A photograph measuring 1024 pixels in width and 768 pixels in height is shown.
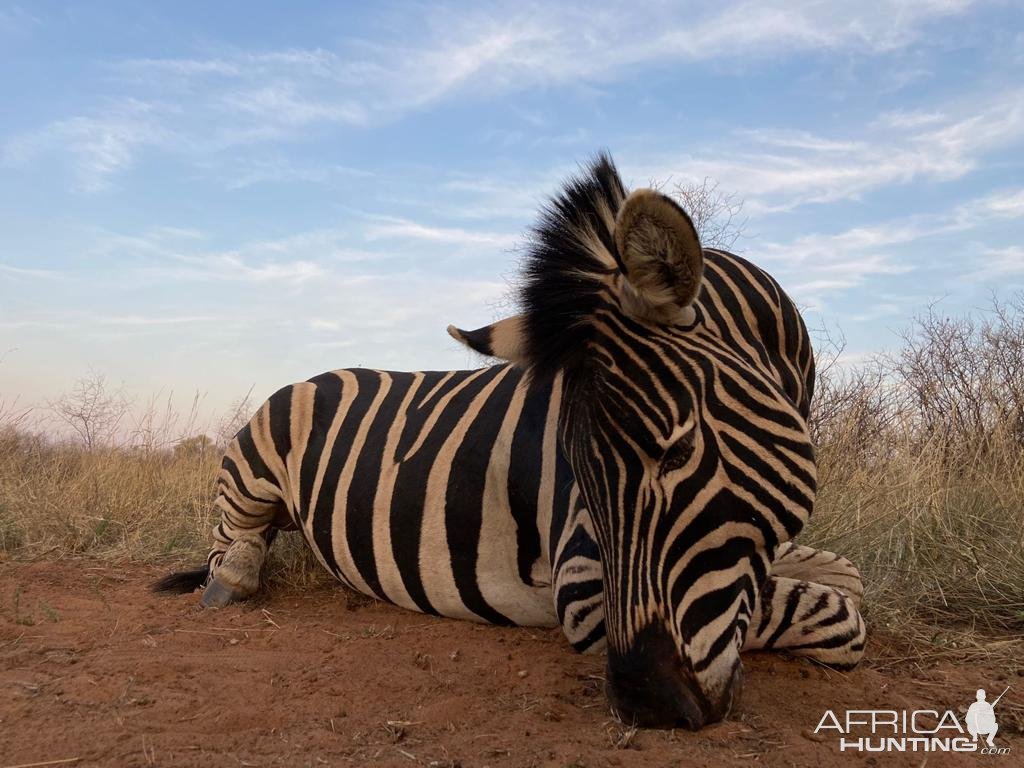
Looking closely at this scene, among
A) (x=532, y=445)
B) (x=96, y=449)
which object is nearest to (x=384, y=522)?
(x=532, y=445)

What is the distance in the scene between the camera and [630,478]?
226 centimetres

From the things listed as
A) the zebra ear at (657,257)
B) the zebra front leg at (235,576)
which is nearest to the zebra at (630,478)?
the zebra ear at (657,257)

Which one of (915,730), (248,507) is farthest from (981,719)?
(248,507)

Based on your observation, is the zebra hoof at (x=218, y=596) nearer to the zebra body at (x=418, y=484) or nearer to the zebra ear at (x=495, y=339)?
the zebra body at (x=418, y=484)

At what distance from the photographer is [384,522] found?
412 centimetres

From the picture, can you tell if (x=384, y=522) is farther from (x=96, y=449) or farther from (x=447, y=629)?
(x=96, y=449)

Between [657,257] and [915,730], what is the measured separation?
1.59 metres

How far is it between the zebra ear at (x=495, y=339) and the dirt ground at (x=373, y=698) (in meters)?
1.15

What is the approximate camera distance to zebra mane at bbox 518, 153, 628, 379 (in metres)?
2.44

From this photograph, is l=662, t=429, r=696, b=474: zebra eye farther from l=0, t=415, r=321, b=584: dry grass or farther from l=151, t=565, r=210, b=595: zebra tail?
l=151, t=565, r=210, b=595: zebra tail

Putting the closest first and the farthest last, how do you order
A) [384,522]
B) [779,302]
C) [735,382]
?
[735,382] → [779,302] → [384,522]

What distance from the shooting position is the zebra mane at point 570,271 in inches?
96.1

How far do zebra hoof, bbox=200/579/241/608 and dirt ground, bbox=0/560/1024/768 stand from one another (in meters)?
0.34

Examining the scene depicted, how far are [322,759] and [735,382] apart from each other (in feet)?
5.05
